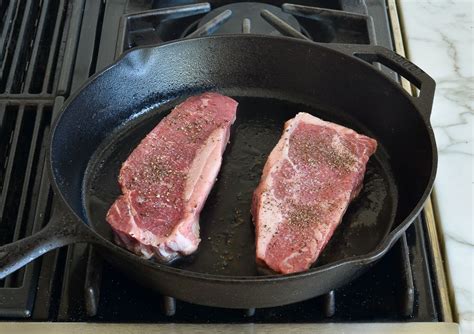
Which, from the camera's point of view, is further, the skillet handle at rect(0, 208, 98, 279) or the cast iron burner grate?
the cast iron burner grate

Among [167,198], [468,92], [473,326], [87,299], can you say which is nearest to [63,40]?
[167,198]

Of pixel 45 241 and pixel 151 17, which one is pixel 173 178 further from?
pixel 151 17

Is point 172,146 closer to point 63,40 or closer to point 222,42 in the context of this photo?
point 222,42

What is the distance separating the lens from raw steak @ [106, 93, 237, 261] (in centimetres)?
113

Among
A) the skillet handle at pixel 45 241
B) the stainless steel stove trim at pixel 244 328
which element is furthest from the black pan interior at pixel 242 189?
the skillet handle at pixel 45 241

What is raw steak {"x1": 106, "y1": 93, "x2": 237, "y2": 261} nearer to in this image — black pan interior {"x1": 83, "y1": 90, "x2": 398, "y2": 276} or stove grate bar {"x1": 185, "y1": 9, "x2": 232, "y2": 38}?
black pan interior {"x1": 83, "y1": 90, "x2": 398, "y2": 276}

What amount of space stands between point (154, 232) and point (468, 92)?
84cm

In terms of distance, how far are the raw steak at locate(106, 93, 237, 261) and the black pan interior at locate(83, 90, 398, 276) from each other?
0.13ft

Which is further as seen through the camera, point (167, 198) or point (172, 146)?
point (172, 146)

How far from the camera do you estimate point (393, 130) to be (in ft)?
4.42

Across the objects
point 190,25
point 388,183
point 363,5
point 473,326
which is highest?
point 190,25

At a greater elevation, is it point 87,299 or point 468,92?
point 87,299

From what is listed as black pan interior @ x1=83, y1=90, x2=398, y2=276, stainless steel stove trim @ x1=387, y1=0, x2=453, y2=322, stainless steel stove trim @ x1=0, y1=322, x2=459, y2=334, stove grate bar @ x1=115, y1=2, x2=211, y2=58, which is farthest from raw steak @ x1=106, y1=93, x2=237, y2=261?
stainless steel stove trim @ x1=387, y1=0, x2=453, y2=322

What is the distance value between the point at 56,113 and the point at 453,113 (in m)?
0.90
